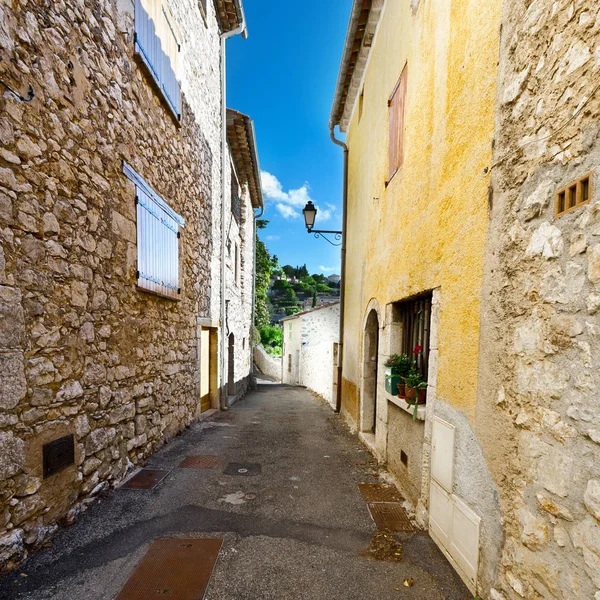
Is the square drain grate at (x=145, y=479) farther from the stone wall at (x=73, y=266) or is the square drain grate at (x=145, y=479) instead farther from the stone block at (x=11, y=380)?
the stone block at (x=11, y=380)

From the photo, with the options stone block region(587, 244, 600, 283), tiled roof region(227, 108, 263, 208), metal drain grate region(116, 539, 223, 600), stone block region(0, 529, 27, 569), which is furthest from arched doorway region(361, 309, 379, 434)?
tiled roof region(227, 108, 263, 208)

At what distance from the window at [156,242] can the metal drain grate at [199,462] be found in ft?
7.36

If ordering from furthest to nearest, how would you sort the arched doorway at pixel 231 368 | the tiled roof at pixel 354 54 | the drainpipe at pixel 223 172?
the arched doorway at pixel 231 368
the drainpipe at pixel 223 172
the tiled roof at pixel 354 54

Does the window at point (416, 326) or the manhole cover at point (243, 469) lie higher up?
the window at point (416, 326)

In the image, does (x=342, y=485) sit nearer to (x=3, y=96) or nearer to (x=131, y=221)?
(x=131, y=221)

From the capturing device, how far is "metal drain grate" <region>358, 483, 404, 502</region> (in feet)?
11.0

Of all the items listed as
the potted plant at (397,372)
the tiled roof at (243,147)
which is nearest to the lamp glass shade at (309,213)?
the tiled roof at (243,147)

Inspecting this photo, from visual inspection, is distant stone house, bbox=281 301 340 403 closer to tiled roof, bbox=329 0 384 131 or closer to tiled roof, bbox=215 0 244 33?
tiled roof, bbox=329 0 384 131

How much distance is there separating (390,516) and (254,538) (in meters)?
1.30

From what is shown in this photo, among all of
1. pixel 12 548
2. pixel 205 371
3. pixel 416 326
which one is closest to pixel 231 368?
pixel 205 371

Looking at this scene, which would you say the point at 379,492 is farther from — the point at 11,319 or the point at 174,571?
the point at 11,319

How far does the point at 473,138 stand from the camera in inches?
93.7

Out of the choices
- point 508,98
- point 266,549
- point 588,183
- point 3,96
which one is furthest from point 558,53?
point 266,549

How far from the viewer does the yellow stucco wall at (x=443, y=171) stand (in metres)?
2.29
